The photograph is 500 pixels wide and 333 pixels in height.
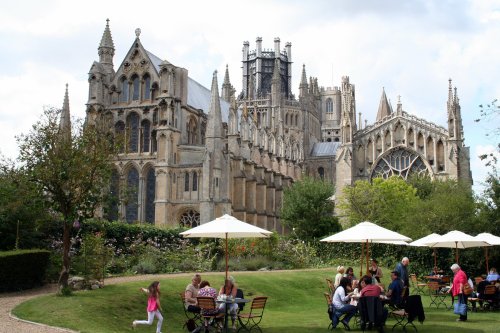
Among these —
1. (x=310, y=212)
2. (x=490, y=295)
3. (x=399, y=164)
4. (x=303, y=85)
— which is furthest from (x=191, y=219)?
(x=303, y=85)

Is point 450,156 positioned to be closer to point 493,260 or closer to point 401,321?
point 493,260

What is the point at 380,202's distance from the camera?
155 ft

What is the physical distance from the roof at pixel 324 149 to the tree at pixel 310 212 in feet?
142

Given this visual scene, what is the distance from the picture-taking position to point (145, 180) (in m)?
50.6

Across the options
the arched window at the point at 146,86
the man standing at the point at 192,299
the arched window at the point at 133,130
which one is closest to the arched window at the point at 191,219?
the arched window at the point at 133,130

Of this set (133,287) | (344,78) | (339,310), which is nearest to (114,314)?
(133,287)

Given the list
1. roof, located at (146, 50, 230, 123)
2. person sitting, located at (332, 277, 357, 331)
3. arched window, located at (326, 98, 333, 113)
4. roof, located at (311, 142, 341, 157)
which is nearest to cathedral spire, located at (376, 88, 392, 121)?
roof, located at (311, 142, 341, 157)

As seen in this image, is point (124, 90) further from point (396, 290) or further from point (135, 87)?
point (396, 290)

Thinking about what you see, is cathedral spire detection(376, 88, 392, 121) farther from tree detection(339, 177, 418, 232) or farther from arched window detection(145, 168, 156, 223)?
arched window detection(145, 168, 156, 223)

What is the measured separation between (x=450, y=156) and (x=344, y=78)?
57414 mm

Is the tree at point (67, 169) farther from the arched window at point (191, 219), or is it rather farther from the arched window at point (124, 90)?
the arched window at point (124, 90)

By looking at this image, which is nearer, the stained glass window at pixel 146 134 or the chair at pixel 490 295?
the chair at pixel 490 295

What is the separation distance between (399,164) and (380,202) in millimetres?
17914

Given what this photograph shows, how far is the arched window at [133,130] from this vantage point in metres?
51.7
